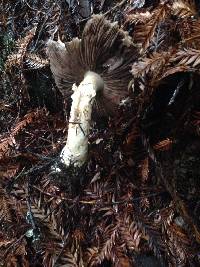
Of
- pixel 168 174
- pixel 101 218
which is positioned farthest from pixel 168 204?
pixel 101 218

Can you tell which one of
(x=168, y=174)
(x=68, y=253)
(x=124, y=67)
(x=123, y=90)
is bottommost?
(x=68, y=253)

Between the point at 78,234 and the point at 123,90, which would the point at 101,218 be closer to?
the point at 78,234

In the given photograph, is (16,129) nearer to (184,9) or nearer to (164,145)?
(164,145)

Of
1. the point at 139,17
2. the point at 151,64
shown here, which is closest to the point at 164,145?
the point at 151,64

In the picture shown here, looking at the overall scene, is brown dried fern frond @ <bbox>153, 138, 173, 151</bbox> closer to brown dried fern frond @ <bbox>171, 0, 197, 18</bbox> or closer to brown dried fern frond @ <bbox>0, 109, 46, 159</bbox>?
brown dried fern frond @ <bbox>171, 0, 197, 18</bbox>

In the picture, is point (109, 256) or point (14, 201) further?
point (14, 201)

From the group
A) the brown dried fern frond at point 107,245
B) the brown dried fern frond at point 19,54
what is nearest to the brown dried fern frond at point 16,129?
the brown dried fern frond at point 19,54

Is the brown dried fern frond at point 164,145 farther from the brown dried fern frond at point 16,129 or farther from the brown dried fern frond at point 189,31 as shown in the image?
the brown dried fern frond at point 16,129

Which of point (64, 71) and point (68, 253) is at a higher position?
point (64, 71)

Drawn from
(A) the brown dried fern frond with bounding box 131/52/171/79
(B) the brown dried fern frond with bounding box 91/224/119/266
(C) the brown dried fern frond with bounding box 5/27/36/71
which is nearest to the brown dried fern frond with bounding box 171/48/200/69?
(A) the brown dried fern frond with bounding box 131/52/171/79
